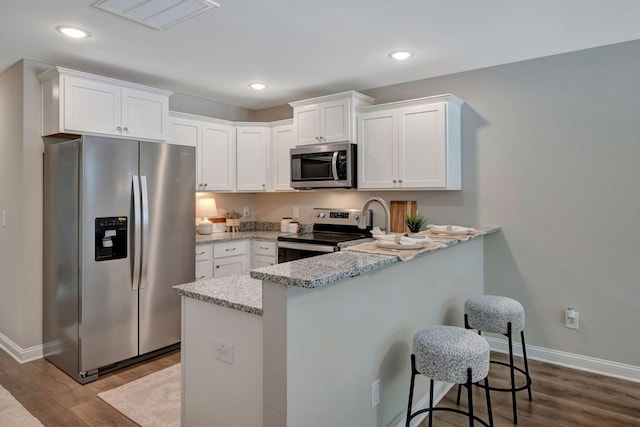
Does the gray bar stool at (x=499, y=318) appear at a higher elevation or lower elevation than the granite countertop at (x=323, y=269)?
lower

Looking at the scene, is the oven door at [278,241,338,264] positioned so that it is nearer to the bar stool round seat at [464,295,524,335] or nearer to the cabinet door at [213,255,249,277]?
the cabinet door at [213,255,249,277]

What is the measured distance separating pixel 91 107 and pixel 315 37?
6.31ft

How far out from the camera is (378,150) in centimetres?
380

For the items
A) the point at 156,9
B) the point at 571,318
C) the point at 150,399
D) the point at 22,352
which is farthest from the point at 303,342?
the point at 22,352

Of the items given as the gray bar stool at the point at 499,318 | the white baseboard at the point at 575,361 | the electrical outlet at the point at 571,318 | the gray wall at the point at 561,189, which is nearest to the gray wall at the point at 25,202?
Result: the gray bar stool at the point at 499,318

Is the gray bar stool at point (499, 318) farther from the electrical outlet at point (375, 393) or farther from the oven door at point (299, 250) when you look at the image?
the oven door at point (299, 250)

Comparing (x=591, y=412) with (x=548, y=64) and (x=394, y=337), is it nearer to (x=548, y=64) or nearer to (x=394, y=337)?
(x=394, y=337)

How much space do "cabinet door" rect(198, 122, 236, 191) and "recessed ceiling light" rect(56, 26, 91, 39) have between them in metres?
1.63

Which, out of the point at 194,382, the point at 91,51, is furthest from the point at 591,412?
the point at 91,51

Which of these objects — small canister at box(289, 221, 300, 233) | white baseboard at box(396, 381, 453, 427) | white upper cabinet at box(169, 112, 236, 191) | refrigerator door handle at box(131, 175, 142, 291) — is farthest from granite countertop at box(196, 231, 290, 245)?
white baseboard at box(396, 381, 453, 427)

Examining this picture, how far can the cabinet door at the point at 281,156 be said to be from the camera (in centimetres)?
458

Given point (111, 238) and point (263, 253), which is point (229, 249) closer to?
point (263, 253)

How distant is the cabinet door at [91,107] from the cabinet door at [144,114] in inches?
2.5

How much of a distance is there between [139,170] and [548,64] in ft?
11.2
